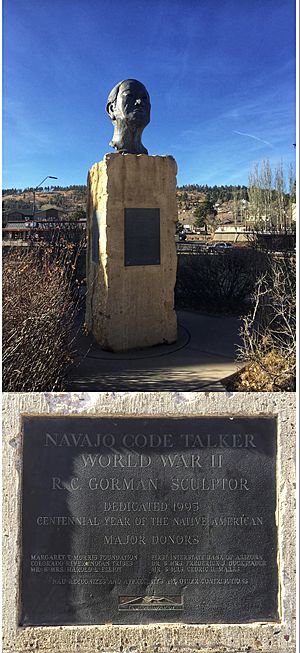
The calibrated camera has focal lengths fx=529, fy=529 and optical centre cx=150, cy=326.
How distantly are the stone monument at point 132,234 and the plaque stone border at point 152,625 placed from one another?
11.4ft

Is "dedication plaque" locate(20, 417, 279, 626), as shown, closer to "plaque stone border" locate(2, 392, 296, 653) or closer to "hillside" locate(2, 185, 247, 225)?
"plaque stone border" locate(2, 392, 296, 653)

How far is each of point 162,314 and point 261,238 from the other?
17.4 ft

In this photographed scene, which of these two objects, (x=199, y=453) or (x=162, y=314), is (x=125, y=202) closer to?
(x=162, y=314)

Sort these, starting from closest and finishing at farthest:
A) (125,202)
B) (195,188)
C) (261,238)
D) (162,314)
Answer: (125,202) → (162,314) → (261,238) → (195,188)

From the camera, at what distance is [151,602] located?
2305 millimetres

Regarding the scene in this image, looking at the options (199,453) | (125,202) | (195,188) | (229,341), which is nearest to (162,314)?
(229,341)

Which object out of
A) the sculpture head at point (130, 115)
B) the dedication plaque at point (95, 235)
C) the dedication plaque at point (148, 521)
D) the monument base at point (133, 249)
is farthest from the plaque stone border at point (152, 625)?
the sculpture head at point (130, 115)

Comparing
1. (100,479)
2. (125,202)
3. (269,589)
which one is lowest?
(269,589)

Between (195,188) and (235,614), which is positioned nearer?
(235,614)

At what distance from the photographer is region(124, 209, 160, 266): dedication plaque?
573 cm

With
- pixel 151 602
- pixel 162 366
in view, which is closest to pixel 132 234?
pixel 162 366

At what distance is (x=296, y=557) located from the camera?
233 centimetres

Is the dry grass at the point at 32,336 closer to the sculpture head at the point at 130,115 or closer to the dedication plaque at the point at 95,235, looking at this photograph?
the dedication plaque at the point at 95,235

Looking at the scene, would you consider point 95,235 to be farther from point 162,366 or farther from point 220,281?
point 220,281
